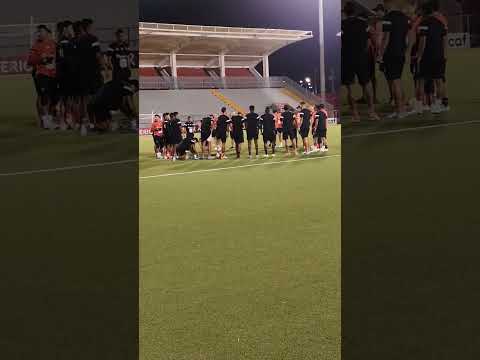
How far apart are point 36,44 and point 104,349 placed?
10.1 feet

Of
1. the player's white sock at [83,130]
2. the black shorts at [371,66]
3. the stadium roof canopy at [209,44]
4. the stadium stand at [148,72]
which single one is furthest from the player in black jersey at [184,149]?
the stadium stand at [148,72]

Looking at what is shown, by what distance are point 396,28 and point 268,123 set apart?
389 cm

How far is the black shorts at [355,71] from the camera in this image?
2.92m

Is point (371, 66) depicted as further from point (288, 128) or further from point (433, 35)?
point (288, 128)

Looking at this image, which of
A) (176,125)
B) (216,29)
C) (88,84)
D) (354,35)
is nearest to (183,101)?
(216,29)

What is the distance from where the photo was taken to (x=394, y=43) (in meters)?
2.91

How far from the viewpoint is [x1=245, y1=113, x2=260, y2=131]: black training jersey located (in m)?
6.66

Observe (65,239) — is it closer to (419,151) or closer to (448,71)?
(419,151)

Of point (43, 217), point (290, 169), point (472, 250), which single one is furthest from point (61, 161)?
point (472, 250)

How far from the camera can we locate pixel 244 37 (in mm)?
12344

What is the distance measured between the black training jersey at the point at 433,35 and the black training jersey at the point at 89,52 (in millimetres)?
1865

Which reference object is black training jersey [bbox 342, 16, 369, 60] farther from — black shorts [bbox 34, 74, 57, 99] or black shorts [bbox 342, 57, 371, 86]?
black shorts [bbox 34, 74, 57, 99]

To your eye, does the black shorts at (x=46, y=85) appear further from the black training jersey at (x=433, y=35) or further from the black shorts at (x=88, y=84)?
the black training jersey at (x=433, y=35)

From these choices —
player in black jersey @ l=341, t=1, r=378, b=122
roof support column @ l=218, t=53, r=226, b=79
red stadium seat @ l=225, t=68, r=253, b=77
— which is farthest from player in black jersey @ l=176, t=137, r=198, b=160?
red stadium seat @ l=225, t=68, r=253, b=77
